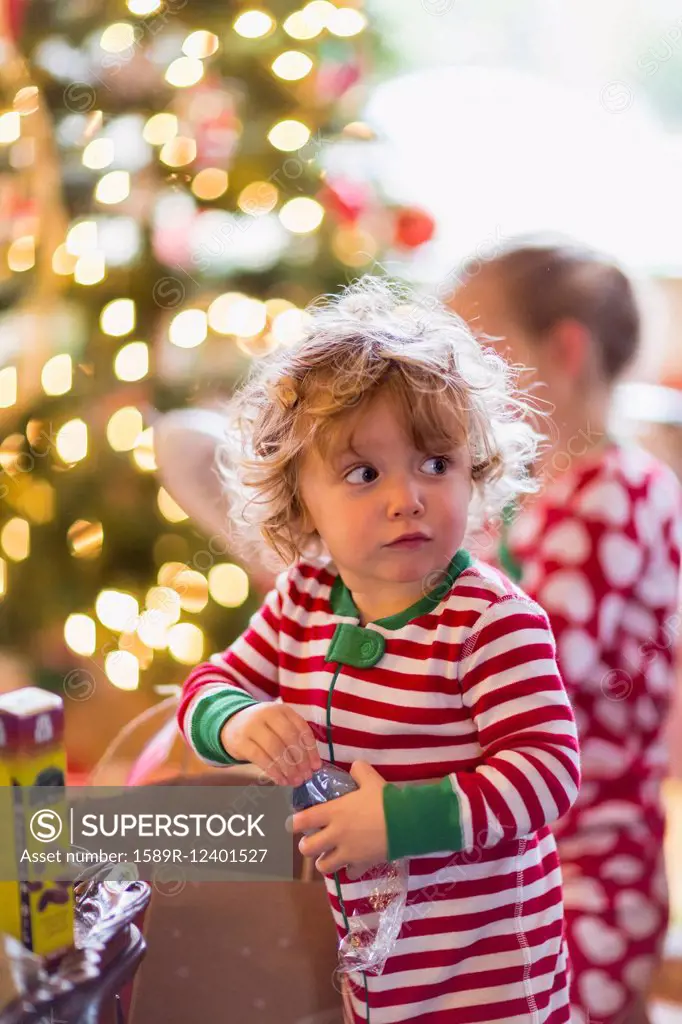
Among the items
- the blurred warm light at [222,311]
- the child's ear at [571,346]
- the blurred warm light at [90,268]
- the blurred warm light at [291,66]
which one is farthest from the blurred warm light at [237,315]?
the child's ear at [571,346]

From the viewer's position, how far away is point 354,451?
2.09 feet

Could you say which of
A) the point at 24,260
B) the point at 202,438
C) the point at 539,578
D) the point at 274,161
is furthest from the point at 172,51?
the point at 539,578

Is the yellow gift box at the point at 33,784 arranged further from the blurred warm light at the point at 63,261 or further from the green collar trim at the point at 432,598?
the blurred warm light at the point at 63,261

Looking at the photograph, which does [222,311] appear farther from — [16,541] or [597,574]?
[597,574]

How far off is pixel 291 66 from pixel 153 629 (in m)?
0.57

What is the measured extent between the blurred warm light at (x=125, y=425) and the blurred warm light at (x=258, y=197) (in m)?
0.23

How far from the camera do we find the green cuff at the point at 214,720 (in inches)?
26.5

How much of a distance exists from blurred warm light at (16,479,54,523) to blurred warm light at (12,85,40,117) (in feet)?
1.11

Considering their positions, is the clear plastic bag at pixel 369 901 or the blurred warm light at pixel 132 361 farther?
the blurred warm light at pixel 132 361

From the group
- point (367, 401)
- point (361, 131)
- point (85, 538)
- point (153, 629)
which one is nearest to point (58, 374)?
point (85, 538)

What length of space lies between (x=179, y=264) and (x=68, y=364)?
0.14m

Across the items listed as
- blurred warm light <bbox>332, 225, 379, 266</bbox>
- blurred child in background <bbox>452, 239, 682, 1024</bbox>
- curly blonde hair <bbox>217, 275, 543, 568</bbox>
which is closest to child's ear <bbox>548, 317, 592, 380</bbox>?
blurred child in background <bbox>452, 239, 682, 1024</bbox>

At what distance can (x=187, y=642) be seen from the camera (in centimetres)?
108

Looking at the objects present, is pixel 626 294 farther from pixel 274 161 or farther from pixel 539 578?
pixel 274 161
